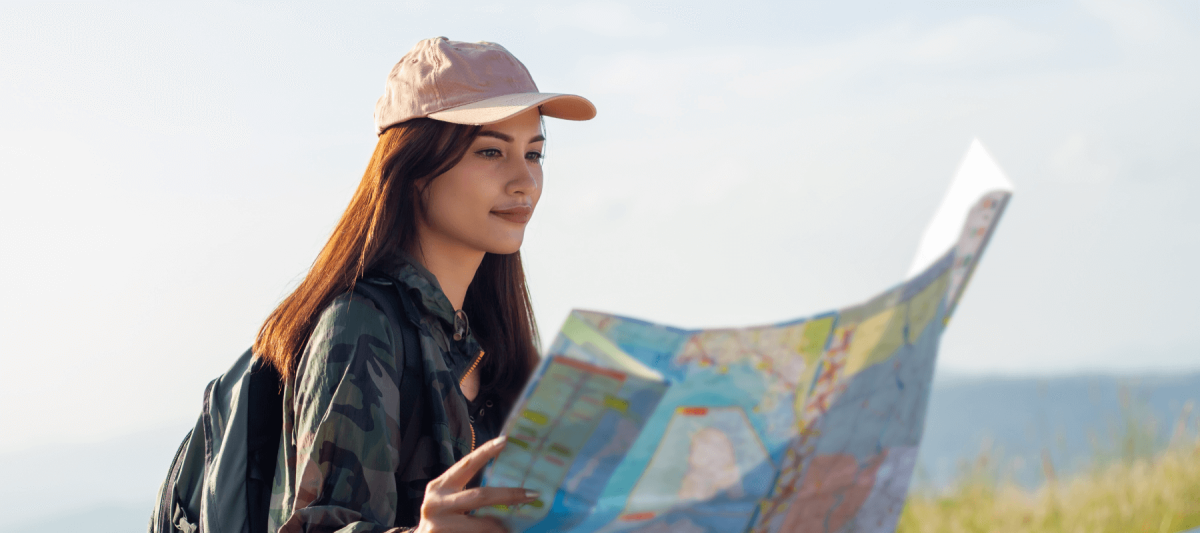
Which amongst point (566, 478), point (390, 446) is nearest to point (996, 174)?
point (566, 478)

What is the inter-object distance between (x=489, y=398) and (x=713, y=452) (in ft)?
2.29

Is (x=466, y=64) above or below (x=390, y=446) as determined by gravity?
above

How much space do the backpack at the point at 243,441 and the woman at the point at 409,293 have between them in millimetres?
17

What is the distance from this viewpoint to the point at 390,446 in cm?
100

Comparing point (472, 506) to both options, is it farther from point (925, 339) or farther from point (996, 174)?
point (996, 174)

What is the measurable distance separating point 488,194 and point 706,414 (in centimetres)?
54

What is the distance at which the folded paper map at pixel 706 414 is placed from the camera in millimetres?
796

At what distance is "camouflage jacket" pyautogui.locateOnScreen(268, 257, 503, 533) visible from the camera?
3.16 ft

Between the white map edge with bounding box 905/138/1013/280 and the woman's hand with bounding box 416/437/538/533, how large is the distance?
419 millimetres

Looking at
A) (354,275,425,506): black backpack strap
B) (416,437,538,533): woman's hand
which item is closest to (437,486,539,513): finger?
(416,437,538,533): woman's hand

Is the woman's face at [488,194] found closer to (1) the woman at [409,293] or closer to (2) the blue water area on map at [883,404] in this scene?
(1) the woman at [409,293]

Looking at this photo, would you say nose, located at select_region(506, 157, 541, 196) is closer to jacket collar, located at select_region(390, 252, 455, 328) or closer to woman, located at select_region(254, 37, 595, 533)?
woman, located at select_region(254, 37, 595, 533)

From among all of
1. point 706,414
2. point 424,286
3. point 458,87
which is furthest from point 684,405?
point 458,87

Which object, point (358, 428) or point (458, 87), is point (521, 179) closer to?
point (458, 87)
